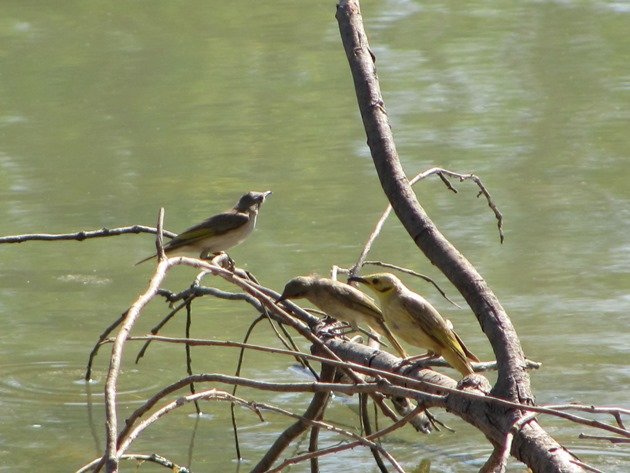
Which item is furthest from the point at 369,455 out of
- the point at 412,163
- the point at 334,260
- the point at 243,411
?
the point at 412,163

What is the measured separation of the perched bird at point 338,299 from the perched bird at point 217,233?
5.44ft

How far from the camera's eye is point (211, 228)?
6.12 meters

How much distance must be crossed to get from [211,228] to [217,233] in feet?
0.13

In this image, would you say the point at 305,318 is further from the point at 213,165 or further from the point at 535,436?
the point at 213,165

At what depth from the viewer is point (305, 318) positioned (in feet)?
14.6

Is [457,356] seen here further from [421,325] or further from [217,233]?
[217,233]

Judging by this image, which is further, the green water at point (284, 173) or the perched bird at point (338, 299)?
the green water at point (284, 173)

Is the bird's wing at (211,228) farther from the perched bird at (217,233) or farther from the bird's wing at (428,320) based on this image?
the bird's wing at (428,320)

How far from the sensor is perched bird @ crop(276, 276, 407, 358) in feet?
14.1

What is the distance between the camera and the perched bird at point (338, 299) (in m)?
4.29

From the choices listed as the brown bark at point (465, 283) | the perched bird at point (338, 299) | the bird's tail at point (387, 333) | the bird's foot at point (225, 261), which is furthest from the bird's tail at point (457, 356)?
the bird's foot at point (225, 261)

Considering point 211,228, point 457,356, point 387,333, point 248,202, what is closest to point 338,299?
point 387,333

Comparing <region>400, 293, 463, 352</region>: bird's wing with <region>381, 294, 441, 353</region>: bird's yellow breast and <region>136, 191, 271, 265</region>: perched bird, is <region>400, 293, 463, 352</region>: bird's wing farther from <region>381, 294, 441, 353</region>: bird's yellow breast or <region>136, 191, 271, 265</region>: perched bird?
<region>136, 191, 271, 265</region>: perched bird

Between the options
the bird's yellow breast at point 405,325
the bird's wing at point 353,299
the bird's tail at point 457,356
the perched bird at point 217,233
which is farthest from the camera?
the perched bird at point 217,233
